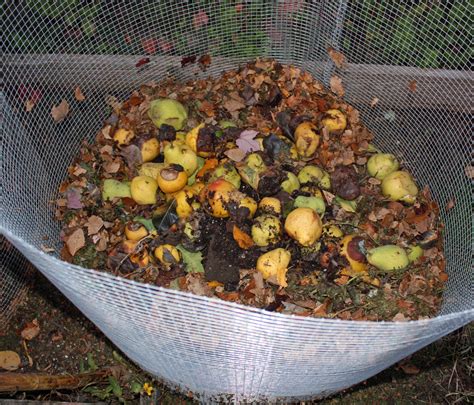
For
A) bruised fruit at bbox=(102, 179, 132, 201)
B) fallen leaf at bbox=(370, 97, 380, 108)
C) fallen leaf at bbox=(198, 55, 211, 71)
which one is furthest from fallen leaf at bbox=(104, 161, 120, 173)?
fallen leaf at bbox=(370, 97, 380, 108)

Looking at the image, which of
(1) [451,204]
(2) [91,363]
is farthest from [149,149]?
(1) [451,204]

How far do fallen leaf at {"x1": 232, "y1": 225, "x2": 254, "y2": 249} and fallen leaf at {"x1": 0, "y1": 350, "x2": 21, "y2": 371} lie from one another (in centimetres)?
129

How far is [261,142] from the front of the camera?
10.0 feet

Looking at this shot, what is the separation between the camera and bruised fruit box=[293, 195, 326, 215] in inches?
109

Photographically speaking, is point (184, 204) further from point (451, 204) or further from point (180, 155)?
point (451, 204)

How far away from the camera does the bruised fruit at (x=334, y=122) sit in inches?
122

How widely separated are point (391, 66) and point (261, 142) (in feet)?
2.92

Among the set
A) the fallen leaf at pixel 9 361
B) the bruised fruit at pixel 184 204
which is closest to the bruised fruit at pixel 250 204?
the bruised fruit at pixel 184 204

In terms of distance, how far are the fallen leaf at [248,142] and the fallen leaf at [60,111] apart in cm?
98

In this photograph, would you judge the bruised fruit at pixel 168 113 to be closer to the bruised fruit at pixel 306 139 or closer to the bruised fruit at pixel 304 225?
the bruised fruit at pixel 306 139

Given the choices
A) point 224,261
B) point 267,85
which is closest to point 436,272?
point 224,261

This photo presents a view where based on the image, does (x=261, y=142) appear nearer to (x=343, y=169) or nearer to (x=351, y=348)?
(x=343, y=169)

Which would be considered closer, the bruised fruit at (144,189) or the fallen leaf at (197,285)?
the fallen leaf at (197,285)

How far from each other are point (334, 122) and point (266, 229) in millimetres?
852
